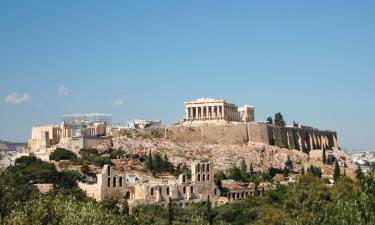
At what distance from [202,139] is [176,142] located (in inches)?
159

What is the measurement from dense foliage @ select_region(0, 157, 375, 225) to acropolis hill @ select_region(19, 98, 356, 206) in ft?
11.0

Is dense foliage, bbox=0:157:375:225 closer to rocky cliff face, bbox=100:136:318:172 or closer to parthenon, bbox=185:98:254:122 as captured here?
rocky cliff face, bbox=100:136:318:172

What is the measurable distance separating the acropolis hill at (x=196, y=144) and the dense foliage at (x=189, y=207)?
11.0 feet

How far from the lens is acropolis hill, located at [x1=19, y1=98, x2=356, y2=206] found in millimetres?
55156

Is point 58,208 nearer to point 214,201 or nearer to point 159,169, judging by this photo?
point 214,201

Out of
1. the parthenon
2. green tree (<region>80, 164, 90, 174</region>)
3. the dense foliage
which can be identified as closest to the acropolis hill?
the parthenon

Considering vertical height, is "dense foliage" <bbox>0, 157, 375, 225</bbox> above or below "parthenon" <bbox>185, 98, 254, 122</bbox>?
below

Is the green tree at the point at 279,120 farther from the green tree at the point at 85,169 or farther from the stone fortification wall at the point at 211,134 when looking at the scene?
the green tree at the point at 85,169

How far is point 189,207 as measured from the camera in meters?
48.0

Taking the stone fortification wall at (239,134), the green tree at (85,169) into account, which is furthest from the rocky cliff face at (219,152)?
the green tree at (85,169)

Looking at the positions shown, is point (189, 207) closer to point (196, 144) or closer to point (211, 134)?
point (196, 144)

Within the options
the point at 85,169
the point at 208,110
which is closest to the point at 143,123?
the point at 208,110

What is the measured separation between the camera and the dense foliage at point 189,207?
92.5ft

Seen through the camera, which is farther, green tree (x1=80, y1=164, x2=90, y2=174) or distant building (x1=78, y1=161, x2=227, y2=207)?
A: green tree (x1=80, y1=164, x2=90, y2=174)
